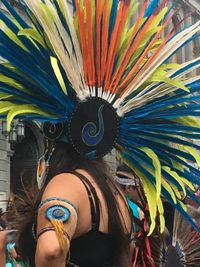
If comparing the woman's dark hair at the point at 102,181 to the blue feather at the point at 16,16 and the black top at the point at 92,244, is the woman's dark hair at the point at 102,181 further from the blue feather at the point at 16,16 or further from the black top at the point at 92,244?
the blue feather at the point at 16,16

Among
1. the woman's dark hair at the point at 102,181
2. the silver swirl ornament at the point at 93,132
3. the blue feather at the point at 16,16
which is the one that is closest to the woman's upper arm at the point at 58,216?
the woman's dark hair at the point at 102,181

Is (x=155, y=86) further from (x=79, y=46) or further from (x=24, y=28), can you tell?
(x=24, y=28)

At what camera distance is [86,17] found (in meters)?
2.01

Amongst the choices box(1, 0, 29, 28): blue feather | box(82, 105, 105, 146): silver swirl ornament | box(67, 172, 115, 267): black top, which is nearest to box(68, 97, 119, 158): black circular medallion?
box(82, 105, 105, 146): silver swirl ornament

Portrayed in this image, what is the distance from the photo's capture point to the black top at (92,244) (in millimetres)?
1771

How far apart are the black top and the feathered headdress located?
22 cm

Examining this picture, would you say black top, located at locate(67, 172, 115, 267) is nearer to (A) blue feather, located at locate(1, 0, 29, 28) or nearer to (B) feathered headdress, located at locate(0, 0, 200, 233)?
(B) feathered headdress, located at locate(0, 0, 200, 233)

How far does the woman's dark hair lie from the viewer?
1895 mm

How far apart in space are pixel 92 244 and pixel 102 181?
0.25 m

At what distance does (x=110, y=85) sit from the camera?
6.75ft

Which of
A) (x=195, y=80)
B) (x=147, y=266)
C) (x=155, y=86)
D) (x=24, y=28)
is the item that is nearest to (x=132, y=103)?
(x=155, y=86)

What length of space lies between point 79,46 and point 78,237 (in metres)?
0.73

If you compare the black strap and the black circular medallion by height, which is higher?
the black circular medallion

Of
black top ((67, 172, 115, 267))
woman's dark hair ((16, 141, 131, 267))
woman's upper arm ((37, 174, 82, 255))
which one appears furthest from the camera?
woman's dark hair ((16, 141, 131, 267))
